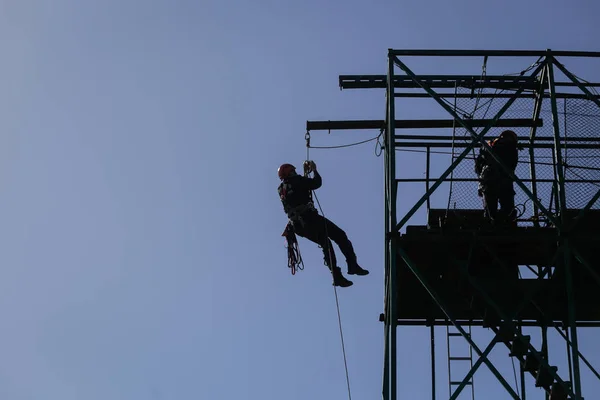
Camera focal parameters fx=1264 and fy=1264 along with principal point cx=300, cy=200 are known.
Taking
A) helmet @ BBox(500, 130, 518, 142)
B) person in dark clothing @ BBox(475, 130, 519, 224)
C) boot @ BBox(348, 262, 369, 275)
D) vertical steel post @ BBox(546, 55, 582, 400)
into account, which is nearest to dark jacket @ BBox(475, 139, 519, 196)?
person in dark clothing @ BBox(475, 130, 519, 224)

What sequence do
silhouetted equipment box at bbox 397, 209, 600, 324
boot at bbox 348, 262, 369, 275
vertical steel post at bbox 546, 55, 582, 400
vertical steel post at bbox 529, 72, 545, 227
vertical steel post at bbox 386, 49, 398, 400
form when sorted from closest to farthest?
vertical steel post at bbox 546, 55, 582, 400, vertical steel post at bbox 386, 49, 398, 400, silhouetted equipment box at bbox 397, 209, 600, 324, vertical steel post at bbox 529, 72, 545, 227, boot at bbox 348, 262, 369, 275

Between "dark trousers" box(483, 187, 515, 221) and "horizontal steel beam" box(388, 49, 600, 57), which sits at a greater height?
"horizontal steel beam" box(388, 49, 600, 57)

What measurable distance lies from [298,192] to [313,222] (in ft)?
1.75

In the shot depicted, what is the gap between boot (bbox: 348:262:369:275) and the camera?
19.4 metres

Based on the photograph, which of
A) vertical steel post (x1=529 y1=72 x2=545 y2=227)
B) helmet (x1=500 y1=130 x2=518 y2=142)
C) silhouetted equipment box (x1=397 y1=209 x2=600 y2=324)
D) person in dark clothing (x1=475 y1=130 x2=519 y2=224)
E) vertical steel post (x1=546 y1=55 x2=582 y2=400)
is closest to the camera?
vertical steel post (x1=546 y1=55 x2=582 y2=400)

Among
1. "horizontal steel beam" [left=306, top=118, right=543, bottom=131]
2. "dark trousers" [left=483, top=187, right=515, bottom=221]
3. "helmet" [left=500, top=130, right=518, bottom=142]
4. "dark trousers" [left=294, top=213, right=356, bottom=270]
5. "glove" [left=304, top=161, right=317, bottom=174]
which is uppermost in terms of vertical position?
"horizontal steel beam" [left=306, top=118, right=543, bottom=131]

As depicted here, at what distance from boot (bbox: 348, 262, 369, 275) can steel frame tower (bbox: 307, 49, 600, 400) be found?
0.77 metres

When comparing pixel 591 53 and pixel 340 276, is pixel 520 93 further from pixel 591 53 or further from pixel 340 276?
pixel 340 276

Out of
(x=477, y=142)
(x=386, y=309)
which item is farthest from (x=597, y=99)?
(x=386, y=309)

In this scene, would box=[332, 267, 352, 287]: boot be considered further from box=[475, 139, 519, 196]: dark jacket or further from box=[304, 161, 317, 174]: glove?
box=[475, 139, 519, 196]: dark jacket

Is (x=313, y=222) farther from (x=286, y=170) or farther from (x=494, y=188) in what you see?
(x=494, y=188)

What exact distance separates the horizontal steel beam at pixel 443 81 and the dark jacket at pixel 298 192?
154 centimetres

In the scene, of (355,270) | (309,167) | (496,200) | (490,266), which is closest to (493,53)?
(496,200)

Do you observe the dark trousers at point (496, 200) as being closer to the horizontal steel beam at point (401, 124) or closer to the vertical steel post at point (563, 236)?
the vertical steel post at point (563, 236)
